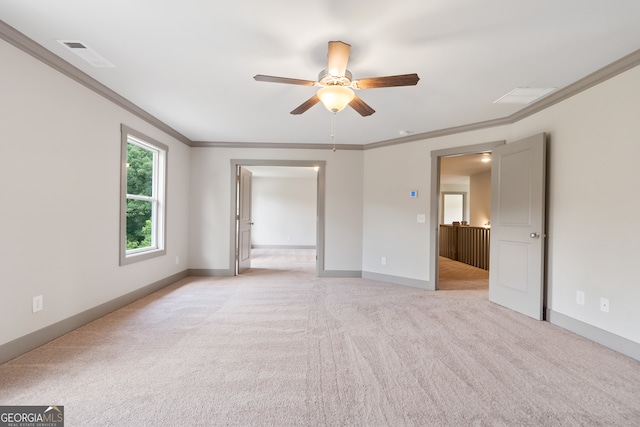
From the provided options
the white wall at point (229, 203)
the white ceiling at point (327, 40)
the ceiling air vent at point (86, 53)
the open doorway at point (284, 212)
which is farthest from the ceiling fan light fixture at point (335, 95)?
the open doorway at point (284, 212)

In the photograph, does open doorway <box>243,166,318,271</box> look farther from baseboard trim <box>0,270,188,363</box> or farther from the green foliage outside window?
baseboard trim <box>0,270,188,363</box>

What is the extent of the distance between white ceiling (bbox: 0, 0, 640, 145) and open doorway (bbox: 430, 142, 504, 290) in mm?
1389

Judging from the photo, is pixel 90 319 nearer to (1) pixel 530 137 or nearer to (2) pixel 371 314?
(2) pixel 371 314

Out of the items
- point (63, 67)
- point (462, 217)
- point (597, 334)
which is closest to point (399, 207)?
point (597, 334)

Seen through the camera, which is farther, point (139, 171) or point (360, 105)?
point (139, 171)

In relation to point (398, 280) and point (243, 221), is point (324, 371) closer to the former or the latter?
point (398, 280)

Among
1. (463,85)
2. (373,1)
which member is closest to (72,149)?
(373,1)

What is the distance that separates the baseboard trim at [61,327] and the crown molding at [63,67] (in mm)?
2204

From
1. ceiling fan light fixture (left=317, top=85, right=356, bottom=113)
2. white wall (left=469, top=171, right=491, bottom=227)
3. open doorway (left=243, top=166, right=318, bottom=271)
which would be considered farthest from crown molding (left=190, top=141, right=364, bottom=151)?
white wall (left=469, top=171, right=491, bottom=227)

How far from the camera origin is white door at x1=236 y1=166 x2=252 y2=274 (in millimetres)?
5355

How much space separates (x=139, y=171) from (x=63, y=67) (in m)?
1.62

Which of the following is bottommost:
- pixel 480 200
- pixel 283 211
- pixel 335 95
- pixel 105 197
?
pixel 283 211

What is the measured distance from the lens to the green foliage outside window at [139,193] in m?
3.74

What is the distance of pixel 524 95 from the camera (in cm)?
303
